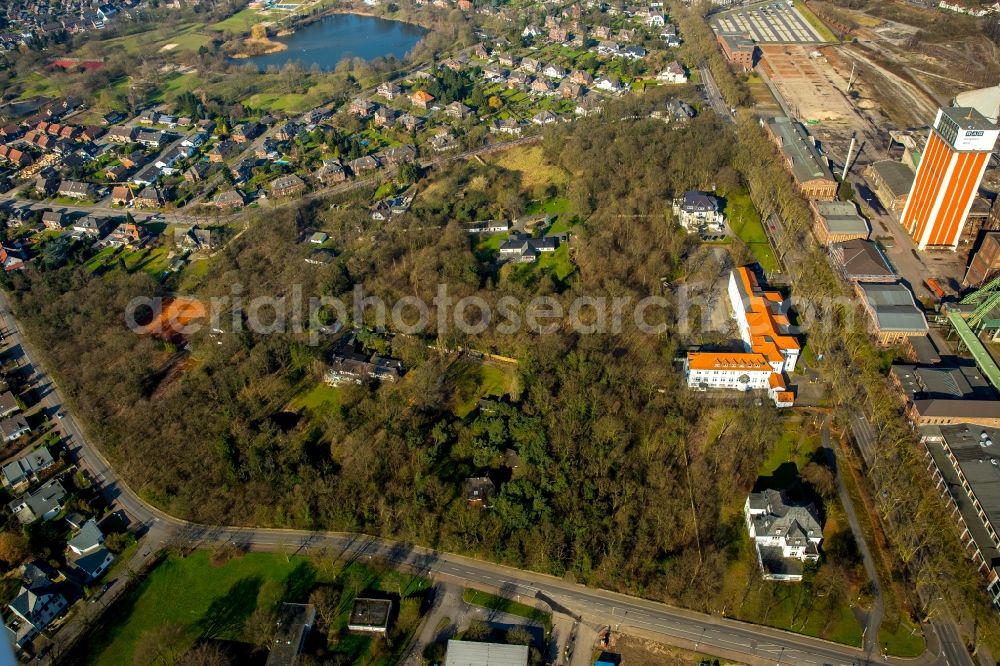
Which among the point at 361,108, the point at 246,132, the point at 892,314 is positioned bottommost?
the point at 246,132

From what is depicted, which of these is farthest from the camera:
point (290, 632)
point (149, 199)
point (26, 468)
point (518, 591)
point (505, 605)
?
point (149, 199)

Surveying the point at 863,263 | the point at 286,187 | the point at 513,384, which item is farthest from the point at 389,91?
the point at 863,263

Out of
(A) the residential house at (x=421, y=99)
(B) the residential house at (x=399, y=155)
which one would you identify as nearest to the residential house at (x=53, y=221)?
(B) the residential house at (x=399, y=155)

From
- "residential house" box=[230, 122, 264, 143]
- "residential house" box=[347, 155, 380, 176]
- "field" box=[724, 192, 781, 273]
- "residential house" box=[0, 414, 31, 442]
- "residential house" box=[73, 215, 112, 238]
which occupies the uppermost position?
"field" box=[724, 192, 781, 273]

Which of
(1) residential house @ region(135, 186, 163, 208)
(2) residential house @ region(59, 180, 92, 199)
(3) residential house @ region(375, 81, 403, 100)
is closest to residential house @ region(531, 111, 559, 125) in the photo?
(3) residential house @ region(375, 81, 403, 100)

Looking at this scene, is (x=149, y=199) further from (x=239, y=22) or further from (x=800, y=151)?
(x=239, y=22)

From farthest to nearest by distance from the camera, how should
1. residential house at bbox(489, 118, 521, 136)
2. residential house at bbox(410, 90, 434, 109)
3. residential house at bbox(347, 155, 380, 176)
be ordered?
1. residential house at bbox(410, 90, 434, 109)
2. residential house at bbox(489, 118, 521, 136)
3. residential house at bbox(347, 155, 380, 176)

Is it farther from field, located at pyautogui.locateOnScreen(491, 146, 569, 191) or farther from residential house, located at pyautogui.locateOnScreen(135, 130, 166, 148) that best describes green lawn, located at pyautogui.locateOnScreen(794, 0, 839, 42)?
residential house, located at pyautogui.locateOnScreen(135, 130, 166, 148)
